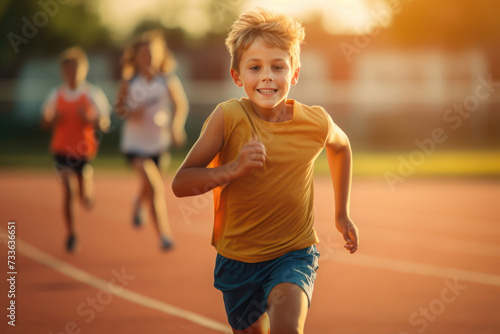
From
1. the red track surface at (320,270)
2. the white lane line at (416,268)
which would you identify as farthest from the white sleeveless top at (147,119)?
the white lane line at (416,268)

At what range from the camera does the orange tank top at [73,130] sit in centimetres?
888

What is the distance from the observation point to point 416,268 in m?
8.16

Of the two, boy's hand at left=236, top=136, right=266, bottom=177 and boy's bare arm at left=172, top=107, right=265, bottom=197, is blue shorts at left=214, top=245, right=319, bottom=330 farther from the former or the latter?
boy's hand at left=236, top=136, right=266, bottom=177

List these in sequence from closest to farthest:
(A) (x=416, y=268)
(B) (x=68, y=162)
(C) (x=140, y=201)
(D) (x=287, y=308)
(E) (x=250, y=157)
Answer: (E) (x=250, y=157) < (D) (x=287, y=308) < (A) (x=416, y=268) < (B) (x=68, y=162) < (C) (x=140, y=201)

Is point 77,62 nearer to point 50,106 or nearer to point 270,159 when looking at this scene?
point 50,106

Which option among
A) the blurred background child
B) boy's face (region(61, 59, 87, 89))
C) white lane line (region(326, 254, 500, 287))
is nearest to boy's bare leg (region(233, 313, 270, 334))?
white lane line (region(326, 254, 500, 287))

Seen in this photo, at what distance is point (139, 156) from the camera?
9.02 metres

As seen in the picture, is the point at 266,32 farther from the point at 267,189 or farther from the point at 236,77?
the point at 267,189

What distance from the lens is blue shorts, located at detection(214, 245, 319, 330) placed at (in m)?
3.81

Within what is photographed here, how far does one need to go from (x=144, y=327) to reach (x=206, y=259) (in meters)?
2.96

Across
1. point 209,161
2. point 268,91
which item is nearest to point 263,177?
point 209,161

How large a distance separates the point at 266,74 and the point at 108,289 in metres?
3.72

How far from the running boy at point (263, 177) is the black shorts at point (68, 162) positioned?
16.7ft

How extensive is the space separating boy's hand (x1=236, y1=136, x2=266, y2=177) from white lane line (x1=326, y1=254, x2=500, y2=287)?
4.65 metres
